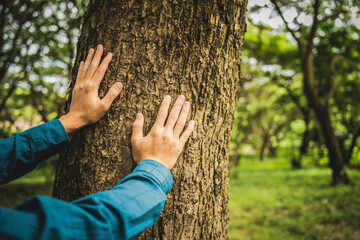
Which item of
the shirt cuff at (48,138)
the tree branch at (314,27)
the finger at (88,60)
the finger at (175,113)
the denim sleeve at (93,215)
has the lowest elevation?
the denim sleeve at (93,215)

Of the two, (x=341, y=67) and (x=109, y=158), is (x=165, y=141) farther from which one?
(x=341, y=67)

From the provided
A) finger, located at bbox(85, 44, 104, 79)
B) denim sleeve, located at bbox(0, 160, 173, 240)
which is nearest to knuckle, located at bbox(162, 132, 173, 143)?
denim sleeve, located at bbox(0, 160, 173, 240)

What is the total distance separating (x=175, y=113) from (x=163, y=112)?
74 mm

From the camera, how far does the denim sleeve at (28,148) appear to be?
42.5 inches

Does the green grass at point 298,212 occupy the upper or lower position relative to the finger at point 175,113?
lower

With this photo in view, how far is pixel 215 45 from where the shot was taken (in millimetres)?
1373

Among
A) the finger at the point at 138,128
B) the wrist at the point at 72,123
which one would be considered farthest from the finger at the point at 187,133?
the wrist at the point at 72,123

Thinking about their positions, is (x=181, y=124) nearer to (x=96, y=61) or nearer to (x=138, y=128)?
(x=138, y=128)

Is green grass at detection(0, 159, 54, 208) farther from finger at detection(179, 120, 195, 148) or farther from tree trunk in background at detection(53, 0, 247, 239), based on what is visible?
finger at detection(179, 120, 195, 148)

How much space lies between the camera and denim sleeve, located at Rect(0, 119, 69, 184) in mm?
1080

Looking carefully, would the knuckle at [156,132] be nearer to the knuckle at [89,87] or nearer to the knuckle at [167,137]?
the knuckle at [167,137]

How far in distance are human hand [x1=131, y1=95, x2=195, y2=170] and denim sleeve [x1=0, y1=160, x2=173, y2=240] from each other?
0.62 ft

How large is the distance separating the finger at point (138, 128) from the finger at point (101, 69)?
35 centimetres

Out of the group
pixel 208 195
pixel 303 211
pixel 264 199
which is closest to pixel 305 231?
pixel 303 211
